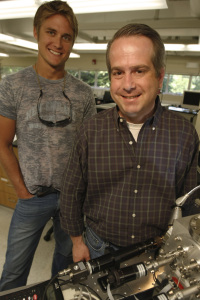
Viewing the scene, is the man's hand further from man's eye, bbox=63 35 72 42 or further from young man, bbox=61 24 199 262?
man's eye, bbox=63 35 72 42

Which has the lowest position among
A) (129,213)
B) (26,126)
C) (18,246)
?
(18,246)

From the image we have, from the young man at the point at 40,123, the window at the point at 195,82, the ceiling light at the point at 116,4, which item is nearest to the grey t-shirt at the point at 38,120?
the young man at the point at 40,123

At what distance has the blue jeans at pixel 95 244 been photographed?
3.15 ft

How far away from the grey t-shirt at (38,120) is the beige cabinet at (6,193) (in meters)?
1.49

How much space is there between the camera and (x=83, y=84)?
123 centimetres

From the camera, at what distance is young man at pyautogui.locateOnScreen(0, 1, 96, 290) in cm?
107

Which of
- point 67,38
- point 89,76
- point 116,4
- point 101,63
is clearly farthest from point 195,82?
point 67,38

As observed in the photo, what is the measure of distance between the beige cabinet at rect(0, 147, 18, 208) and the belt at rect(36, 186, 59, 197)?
4.90 ft

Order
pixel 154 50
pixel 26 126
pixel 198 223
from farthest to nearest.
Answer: pixel 26 126, pixel 154 50, pixel 198 223

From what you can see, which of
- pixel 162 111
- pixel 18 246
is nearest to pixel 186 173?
pixel 162 111

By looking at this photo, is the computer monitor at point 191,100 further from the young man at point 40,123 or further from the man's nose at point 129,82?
the man's nose at point 129,82

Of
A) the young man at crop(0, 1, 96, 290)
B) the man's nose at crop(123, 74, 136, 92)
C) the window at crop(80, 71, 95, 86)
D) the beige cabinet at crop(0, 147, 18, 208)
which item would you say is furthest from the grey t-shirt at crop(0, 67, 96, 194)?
the window at crop(80, 71, 95, 86)

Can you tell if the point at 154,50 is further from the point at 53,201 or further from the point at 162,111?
the point at 53,201

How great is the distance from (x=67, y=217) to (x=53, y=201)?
24cm
